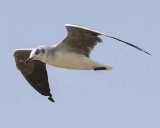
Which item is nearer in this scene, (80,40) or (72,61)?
(80,40)

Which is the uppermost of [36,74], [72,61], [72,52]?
[72,52]

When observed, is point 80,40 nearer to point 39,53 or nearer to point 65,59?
point 65,59

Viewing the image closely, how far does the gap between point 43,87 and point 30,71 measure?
0.54 metres

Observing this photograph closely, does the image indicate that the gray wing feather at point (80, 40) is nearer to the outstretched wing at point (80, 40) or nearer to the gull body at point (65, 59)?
the outstretched wing at point (80, 40)

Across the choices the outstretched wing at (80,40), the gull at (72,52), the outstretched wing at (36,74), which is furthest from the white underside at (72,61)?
the outstretched wing at (36,74)

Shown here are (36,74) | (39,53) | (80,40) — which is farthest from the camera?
(36,74)

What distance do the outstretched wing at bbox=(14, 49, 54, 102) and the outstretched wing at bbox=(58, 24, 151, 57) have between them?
2.15 metres

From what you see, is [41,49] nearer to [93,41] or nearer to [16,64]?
Result: [93,41]

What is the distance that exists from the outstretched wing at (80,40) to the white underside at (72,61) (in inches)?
5.3

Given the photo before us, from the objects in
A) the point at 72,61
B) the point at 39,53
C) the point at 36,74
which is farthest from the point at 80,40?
the point at 36,74

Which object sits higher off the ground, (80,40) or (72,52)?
(80,40)

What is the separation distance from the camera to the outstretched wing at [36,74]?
1238 cm

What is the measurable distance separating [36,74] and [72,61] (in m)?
2.32

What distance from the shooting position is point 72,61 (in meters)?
10.4
